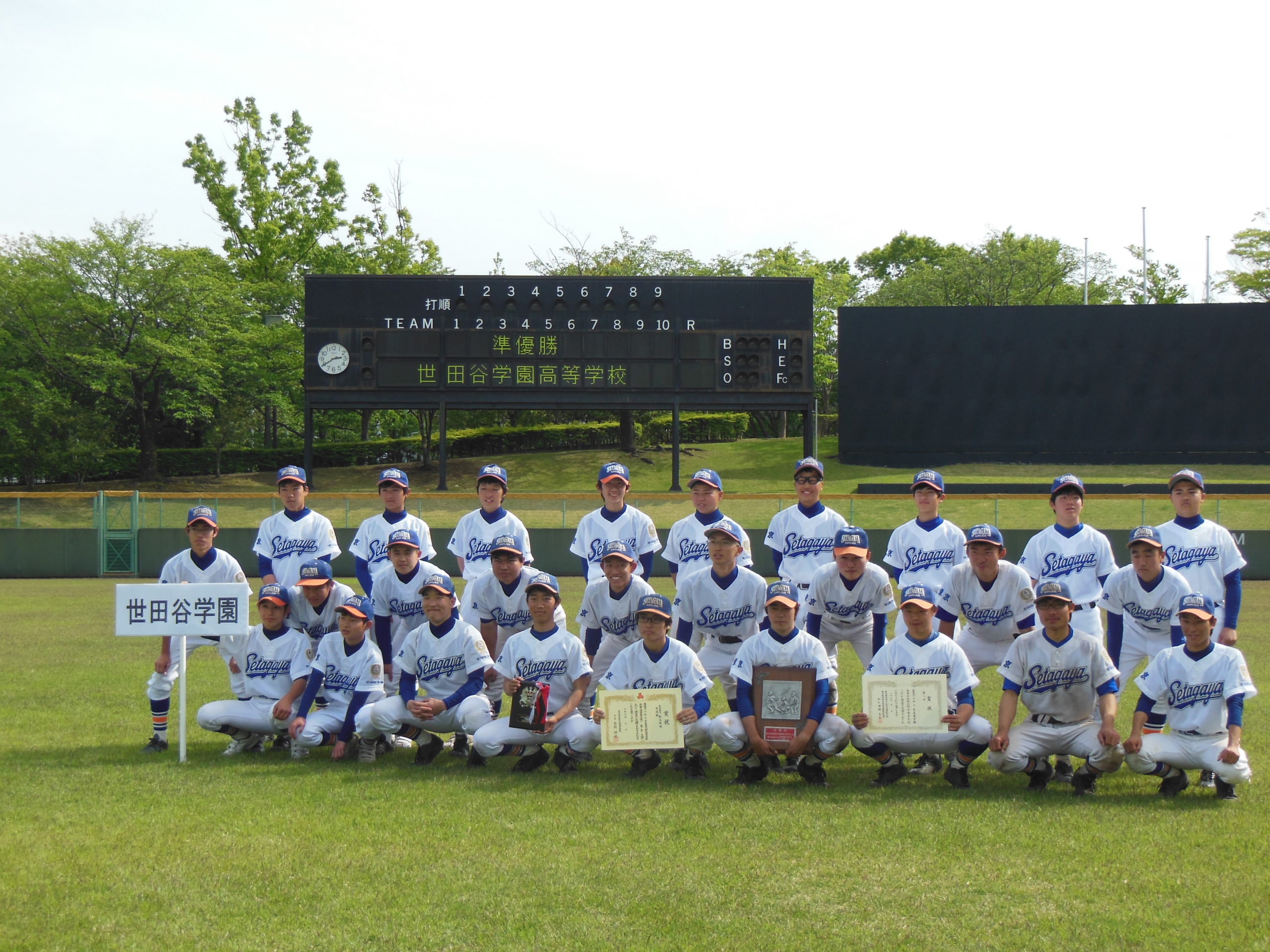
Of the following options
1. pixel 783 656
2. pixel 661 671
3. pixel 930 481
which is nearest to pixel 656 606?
pixel 661 671

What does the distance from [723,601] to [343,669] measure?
294cm

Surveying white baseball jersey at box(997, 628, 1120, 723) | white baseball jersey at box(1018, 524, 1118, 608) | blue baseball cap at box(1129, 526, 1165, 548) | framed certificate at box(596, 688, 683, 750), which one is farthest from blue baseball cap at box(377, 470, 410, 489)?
blue baseball cap at box(1129, 526, 1165, 548)

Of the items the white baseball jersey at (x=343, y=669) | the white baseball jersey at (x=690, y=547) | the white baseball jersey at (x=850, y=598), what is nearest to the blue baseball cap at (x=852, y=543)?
the white baseball jersey at (x=850, y=598)

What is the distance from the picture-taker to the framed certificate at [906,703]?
6902 mm

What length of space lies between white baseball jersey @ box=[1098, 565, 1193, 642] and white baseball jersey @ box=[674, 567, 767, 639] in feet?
9.16

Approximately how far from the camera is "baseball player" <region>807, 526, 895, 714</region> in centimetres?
823

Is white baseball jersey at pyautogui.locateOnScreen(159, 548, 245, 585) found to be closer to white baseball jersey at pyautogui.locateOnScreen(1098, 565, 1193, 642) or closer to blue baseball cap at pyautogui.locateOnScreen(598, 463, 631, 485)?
blue baseball cap at pyautogui.locateOnScreen(598, 463, 631, 485)

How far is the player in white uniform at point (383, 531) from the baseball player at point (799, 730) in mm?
3617

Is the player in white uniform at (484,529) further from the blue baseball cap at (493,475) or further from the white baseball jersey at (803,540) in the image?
the white baseball jersey at (803,540)

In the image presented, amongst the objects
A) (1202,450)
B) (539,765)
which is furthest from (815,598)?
(1202,450)

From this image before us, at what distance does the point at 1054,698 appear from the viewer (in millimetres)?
6977

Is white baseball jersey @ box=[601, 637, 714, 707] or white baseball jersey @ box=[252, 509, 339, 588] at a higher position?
white baseball jersey @ box=[252, 509, 339, 588]

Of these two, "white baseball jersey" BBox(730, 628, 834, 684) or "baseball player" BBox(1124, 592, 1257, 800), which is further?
"white baseball jersey" BBox(730, 628, 834, 684)

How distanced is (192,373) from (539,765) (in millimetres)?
31037
